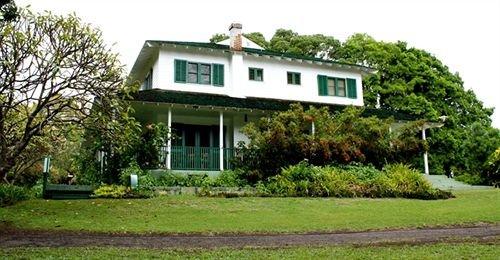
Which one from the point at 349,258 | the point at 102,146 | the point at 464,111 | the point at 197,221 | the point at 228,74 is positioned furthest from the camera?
the point at 464,111

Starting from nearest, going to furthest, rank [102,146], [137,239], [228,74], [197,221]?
[137,239]
[197,221]
[102,146]
[228,74]

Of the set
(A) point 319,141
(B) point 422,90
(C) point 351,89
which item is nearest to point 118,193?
(A) point 319,141

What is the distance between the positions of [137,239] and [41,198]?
8853 millimetres

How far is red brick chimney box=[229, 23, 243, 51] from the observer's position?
29.3 meters

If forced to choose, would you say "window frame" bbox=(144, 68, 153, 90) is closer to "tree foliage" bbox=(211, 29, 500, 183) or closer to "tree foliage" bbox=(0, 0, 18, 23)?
"tree foliage" bbox=(0, 0, 18, 23)

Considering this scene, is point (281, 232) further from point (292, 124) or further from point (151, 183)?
point (292, 124)

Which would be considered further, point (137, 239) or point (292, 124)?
point (292, 124)

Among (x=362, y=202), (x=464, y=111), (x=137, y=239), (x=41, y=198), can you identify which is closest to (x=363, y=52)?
(x=464, y=111)

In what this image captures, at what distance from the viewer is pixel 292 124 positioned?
22703 millimetres

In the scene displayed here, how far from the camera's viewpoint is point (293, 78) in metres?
30.2

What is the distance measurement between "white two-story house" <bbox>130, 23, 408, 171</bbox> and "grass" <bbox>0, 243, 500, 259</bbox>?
12.7 metres

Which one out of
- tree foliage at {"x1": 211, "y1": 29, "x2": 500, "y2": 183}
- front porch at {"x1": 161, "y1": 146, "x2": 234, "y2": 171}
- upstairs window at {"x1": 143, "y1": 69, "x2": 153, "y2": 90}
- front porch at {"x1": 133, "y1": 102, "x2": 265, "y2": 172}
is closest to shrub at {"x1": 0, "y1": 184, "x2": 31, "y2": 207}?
front porch at {"x1": 133, "y1": 102, "x2": 265, "y2": 172}

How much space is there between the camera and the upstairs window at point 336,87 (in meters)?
30.7

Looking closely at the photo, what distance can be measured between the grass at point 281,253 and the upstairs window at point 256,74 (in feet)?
63.2
